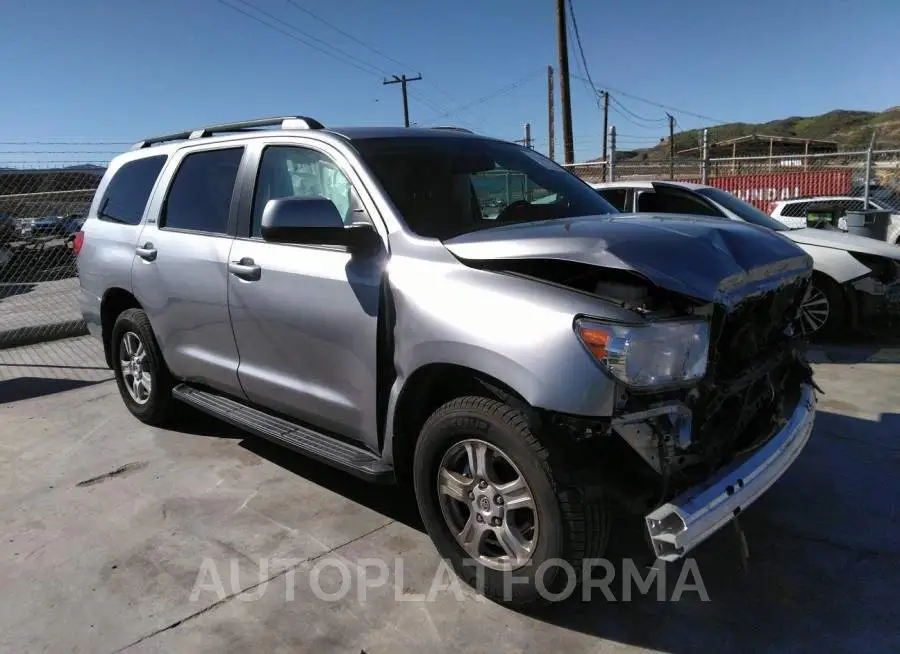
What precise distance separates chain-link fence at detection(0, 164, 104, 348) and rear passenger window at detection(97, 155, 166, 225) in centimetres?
405

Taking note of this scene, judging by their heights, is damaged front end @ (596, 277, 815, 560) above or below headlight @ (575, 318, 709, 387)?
below

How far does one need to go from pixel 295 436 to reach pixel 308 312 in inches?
25.9

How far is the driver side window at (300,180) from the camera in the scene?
346 centimetres

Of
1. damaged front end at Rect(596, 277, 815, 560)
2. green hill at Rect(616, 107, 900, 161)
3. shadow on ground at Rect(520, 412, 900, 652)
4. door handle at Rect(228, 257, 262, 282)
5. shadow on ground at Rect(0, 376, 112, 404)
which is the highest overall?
green hill at Rect(616, 107, 900, 161)

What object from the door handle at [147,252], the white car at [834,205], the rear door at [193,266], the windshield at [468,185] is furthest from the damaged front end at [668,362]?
the white car at [834,205]

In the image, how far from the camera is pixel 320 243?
10.6ft

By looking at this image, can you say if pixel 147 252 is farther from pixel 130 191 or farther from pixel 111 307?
pixel 111 307

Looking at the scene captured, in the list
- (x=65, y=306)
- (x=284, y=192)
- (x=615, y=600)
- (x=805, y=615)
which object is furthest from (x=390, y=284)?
(x=65, y=306)

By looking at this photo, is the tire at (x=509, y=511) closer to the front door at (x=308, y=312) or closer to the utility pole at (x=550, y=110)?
the front door at (x=308, y=312)

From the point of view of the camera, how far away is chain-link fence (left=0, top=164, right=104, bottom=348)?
908cm

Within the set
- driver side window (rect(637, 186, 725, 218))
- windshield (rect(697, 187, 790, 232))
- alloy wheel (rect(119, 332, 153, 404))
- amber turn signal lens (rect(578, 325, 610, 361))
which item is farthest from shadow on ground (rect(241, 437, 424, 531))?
windshield (rect(697, 187, 790, 232))

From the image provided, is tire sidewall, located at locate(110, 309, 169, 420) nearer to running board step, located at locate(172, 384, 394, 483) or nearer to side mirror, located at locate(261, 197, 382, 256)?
running board step, located at locate(172, 384, 394, 483)

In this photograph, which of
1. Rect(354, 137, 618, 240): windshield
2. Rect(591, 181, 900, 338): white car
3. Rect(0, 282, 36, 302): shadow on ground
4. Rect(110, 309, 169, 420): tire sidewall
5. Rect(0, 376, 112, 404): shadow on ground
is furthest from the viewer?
Rect(0, 282, 36, 302): shadow on ground

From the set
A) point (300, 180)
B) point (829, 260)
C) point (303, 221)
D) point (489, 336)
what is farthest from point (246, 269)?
point (829, 260)
